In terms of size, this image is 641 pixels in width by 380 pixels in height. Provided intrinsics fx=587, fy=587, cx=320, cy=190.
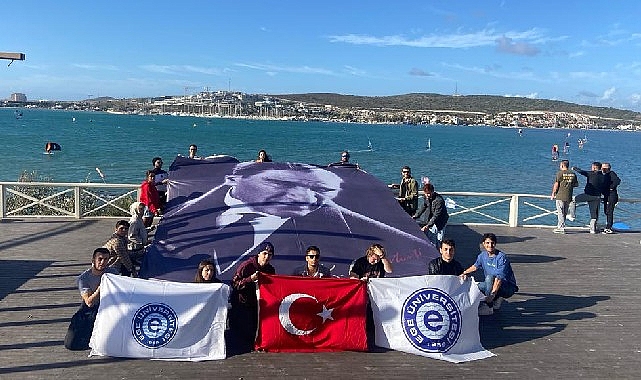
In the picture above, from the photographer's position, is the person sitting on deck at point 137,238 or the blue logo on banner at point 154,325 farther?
the person sitting on deck at point 137,238

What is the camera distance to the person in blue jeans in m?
9.05

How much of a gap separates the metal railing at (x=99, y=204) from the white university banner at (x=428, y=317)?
26.6 ft

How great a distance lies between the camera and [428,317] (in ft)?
25.9

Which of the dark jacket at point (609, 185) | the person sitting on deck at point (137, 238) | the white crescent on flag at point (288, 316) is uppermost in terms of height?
the dark jacket at point (609, 185)

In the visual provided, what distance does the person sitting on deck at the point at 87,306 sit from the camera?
296 inches

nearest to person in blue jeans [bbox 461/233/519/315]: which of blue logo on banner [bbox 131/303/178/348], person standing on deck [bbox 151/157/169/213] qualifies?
blue logo on banner [bbox 131/303/178/348]

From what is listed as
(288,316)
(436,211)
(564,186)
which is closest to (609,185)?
(564,186)

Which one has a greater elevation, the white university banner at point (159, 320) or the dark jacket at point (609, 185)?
the dark jacket at point (609, 185)

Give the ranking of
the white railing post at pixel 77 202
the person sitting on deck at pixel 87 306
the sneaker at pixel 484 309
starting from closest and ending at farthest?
the person sitting on deck at pixel 87 306
the sneaker at pixel 484 309
the white railing post at pixel 77 202

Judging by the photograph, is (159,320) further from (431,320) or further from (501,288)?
(501,288)

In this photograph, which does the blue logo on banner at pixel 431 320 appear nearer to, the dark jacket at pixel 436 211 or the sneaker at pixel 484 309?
the sneaker at pixel 484 309

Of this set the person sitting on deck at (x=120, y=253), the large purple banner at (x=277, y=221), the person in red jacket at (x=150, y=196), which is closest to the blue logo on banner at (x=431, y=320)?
the large purple banner at (x=277, y=221)

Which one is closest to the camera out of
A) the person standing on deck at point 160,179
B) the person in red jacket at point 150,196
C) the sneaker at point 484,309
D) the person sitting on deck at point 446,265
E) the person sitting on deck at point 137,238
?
the person sitting on deck at point 446,265

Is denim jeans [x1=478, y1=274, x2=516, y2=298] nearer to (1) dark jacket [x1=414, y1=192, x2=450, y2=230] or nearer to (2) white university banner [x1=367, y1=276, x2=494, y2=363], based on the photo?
(2) white university banner [x1=367, y1=276, x2=494, y2=363]
